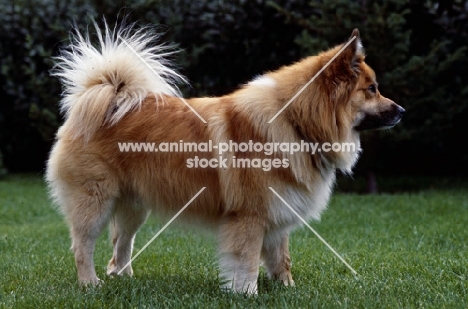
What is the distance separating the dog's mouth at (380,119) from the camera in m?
4.52

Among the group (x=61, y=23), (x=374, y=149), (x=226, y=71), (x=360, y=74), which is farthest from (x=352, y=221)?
(x=61, y=23)

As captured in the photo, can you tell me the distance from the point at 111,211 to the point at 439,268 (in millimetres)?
2553

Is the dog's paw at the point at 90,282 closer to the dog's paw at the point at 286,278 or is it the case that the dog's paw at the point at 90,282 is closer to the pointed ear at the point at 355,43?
the dog's paw at the point at 286,278

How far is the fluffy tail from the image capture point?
4.62 meters

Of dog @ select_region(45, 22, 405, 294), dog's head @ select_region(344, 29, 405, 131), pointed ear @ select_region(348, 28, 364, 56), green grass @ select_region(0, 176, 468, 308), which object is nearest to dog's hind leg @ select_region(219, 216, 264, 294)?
dog @ select_region(45, 22, 405, 294)

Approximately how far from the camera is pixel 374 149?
388 inches

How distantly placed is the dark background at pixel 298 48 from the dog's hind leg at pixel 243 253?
5.27 metres

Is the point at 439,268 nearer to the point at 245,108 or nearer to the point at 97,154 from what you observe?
the point at 245,108

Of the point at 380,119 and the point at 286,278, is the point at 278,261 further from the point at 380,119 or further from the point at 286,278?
the point at 380,119

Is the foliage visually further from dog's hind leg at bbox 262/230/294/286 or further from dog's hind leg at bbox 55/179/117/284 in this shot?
dog's hind leg at bbox 55/179/117/284

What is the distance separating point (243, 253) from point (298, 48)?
261 inches

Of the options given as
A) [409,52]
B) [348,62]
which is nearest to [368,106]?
[348,62]

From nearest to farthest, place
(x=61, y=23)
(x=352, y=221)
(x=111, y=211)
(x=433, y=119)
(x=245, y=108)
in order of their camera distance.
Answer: (x=245, y=108), (x=111, y=211), (x=352, y=221), (x=433, y=119), (x=61, y=23)

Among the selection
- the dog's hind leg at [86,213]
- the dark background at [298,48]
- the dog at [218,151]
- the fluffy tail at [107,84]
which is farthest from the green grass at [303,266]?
the dark background at [298,48]
